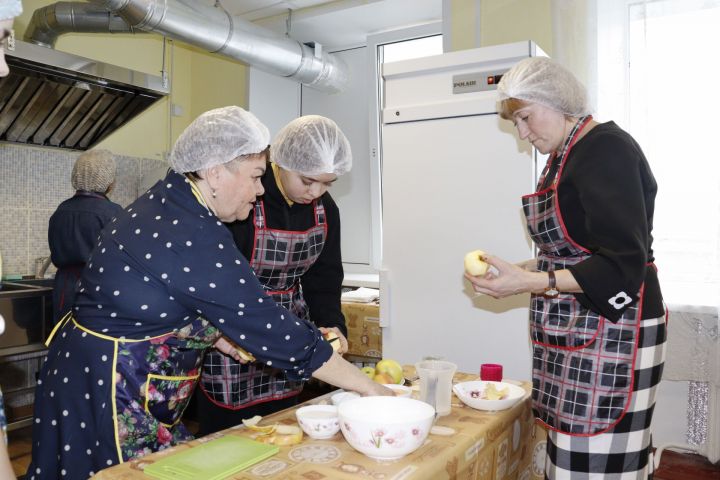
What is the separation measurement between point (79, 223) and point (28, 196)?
727mm

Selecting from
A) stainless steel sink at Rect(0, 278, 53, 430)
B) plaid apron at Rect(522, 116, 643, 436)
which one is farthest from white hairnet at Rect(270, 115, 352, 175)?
stainless steel sink at Rect(0, 278, 53, 430)

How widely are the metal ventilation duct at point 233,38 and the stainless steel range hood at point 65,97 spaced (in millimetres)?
297

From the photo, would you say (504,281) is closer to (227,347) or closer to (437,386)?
(437,386)

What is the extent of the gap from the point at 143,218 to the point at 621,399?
1155 millimetres

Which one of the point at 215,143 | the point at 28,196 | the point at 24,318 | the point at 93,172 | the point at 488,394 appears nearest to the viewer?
the point at 215,143

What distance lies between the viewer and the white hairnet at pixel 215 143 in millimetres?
1425

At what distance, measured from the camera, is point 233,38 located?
343 centimetres

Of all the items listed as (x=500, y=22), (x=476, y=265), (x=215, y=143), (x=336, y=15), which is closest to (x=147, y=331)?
(x=215, y=143)

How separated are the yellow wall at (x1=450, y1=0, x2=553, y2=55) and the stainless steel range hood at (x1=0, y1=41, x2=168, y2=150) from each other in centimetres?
167

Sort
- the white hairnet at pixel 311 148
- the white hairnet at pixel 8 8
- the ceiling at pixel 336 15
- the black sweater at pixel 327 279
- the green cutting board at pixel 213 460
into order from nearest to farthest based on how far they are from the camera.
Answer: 1. the white hairnet at pixel 8 8
2. the green cutting board at pixel 213 460
3. the white hairnet at pixel 311 148
4. the black sweater at pixel 327 279
5. the ceiling at pixel 336 15

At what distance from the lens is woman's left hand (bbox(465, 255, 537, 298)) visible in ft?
4.84

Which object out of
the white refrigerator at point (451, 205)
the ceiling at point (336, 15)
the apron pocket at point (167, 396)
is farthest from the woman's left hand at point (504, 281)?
the ceiling at point (336, 15)

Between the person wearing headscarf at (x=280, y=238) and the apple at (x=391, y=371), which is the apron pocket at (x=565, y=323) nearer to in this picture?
the apple at (x=391, y=371)

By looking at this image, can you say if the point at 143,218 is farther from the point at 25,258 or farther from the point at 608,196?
the point at 25,258
